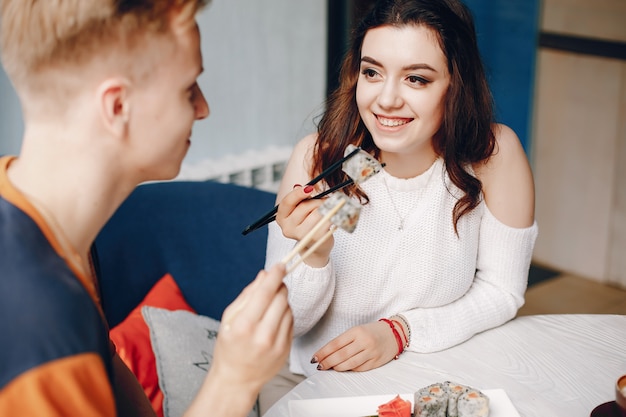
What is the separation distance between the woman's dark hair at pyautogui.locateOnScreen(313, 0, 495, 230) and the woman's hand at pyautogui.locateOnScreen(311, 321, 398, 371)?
36cm

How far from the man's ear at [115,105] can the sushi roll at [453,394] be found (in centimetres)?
66

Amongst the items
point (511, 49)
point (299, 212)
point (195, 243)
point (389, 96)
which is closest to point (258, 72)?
point (511, 49)

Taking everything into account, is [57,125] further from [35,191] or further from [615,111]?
[615,111]

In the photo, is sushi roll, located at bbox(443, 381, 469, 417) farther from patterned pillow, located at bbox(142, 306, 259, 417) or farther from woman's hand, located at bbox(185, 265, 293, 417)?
patterned pillow, located at bbox(142, 306, 259, 417)

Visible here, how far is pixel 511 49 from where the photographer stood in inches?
134

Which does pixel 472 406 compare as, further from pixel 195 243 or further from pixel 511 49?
pixel 511 49

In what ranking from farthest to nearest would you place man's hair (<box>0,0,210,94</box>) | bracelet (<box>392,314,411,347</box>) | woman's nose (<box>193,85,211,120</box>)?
bracelet (<box>392,314,411,347</box>) → woman's nose (<box>193,85,211,120</box>) → man's hair (<box>0,0,210,94</box>)

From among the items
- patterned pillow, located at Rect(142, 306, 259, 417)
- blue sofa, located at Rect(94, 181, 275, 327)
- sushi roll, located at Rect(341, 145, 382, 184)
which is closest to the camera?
sushi roll, located at Rect(341, 145, 382, 184)

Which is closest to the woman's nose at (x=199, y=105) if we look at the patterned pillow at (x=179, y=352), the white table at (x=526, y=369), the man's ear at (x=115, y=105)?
the man's ear at (x=115, y=105)

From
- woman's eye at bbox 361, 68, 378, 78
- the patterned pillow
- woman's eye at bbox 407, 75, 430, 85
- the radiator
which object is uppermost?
woman's eye at bbox 361, 68, 378, 78

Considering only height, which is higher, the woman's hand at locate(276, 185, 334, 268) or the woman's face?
the woman's face

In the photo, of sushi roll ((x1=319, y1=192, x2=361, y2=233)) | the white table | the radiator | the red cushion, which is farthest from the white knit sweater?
the radiator

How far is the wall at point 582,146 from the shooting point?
3.28 meters

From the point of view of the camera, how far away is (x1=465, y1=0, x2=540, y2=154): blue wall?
3.37m
